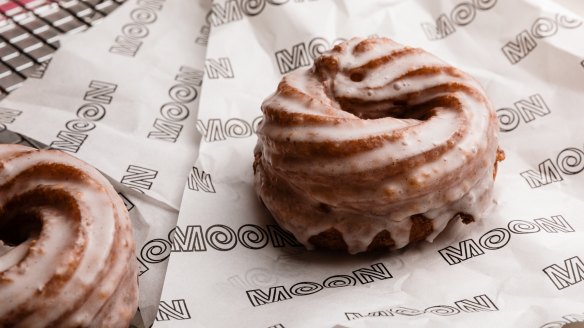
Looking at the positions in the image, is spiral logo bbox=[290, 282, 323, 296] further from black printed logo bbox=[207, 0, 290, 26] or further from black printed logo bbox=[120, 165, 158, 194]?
→ black printed logo bbox=[207, 0, 290, 26]

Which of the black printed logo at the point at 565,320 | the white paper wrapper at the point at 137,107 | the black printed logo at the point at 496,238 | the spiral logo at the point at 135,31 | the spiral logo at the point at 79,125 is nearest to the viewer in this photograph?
the black printed logo at the point at 565,320

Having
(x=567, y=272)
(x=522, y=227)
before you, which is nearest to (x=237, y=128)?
(x=522, y=227)

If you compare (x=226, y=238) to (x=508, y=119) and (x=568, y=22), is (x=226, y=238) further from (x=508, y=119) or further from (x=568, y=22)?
(x=568, y=22)

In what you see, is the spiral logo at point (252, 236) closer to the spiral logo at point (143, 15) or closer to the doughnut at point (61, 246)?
the doughnut at point (61, 246)

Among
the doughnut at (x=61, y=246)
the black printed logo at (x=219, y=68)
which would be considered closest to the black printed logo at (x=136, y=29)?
the black printed logo at (x=219, y=68)

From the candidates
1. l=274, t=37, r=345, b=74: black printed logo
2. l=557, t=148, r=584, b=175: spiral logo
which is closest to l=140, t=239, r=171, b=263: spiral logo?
l=274, t=37, r=345, b=74: black printed logo

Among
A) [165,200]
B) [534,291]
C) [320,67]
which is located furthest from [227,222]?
[534,291]
